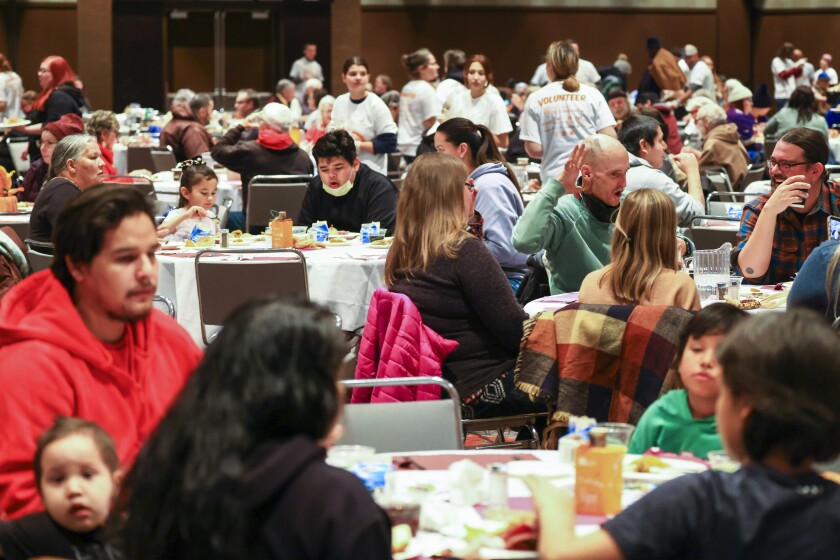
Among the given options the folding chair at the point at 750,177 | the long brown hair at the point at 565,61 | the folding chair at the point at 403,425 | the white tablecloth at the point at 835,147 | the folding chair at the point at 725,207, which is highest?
the long brown hair at the point at 565,61

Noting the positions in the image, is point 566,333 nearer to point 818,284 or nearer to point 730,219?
point 818,284

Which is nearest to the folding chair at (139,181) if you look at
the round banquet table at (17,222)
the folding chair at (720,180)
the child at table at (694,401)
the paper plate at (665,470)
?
the round banquet table at (17,222)

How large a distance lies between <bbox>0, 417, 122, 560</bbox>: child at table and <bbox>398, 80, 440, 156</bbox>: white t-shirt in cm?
1024

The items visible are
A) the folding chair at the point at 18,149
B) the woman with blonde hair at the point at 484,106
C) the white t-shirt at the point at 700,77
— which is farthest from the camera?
the white t-shirt at the point at 700,77

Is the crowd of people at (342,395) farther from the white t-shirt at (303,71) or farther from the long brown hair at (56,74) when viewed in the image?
the white t-shirt at (303,71)

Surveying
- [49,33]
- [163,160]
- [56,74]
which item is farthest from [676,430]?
[49,33]

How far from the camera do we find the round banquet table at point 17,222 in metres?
7.49

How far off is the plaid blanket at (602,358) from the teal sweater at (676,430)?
58cm

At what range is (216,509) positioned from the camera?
1.78 metres

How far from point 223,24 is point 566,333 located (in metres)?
19.9

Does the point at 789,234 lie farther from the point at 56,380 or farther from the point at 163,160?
the point at 163,160

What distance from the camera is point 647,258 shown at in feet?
13.5

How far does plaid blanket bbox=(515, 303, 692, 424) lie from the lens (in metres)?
3.74

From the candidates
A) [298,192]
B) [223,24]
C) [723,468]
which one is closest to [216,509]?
[723,468]
